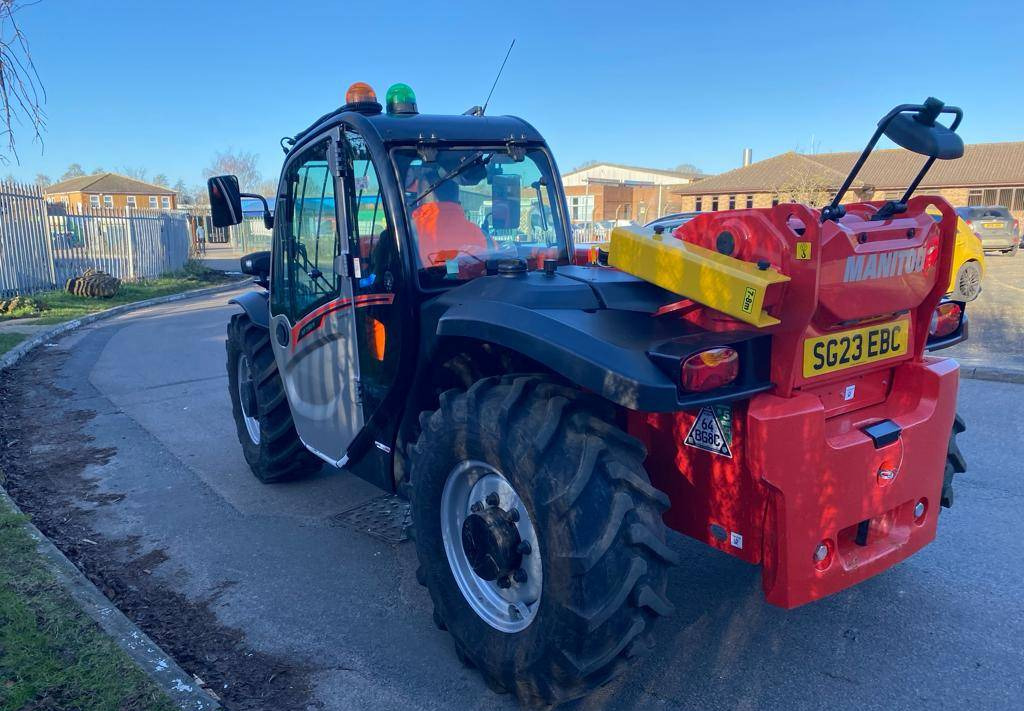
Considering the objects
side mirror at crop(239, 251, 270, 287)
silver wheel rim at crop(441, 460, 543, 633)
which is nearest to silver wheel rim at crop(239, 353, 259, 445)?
side mirror at crop(239, 251, 270, 287)

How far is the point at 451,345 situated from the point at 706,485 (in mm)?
1237

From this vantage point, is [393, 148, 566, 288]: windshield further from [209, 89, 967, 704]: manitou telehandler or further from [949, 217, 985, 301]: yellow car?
[949, 217, 985, 301]: yellow car

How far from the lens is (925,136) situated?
2.52m

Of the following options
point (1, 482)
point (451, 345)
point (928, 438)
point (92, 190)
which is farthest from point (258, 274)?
point (92, 190)

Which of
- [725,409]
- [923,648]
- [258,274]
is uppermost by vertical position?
[258,274]

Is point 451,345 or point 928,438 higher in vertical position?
point 451,345

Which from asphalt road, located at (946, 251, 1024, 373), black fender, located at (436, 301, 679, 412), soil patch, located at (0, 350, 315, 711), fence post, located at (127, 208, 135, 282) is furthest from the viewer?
fence post, located at (127, 208, 135, 282)

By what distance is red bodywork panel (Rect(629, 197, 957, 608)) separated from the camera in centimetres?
245

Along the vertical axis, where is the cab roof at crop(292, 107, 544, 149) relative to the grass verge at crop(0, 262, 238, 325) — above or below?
above

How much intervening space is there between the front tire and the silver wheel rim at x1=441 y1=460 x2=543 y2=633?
0.03 ft

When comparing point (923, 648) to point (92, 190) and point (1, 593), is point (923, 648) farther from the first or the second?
point (92, 190)

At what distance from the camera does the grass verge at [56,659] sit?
2756 millimetres

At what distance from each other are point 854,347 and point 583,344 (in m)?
1.07

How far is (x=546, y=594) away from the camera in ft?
8.20
